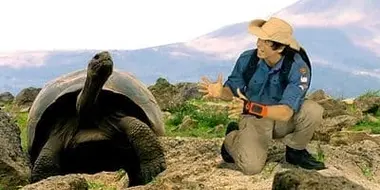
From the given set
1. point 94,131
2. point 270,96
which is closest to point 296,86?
point 270,96

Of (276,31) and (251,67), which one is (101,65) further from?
(276,31)

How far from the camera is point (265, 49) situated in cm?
522

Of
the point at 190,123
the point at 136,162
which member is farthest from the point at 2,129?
the point at 190,123

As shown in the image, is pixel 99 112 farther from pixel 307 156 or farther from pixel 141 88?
pixel 307 156

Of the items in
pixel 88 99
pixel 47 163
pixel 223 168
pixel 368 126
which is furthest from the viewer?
pixel 368 126

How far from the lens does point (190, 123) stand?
9.44m

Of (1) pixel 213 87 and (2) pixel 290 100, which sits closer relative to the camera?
(2) pixel 290 100

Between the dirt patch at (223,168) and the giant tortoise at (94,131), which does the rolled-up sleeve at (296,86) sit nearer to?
the dirt patch at (223,168)

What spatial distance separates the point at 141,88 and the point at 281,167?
1.48m

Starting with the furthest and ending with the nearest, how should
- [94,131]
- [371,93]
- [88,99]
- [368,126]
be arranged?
[371,93] → [368,126] → [94,131] → [88,99]

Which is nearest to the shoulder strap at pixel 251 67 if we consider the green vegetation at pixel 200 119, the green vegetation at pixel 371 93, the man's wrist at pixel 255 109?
the man's wrist at pixel 255 109

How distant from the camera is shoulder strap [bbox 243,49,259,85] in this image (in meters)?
5.34

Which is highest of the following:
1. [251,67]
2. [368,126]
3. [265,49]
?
[265,49]

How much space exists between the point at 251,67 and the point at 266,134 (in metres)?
0.39
